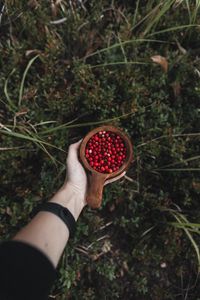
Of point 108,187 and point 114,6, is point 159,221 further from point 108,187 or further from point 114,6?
point 114,6

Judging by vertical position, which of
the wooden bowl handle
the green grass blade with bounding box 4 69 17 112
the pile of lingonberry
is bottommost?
the wooden bowl handle

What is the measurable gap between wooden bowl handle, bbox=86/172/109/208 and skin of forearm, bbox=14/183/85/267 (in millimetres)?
95

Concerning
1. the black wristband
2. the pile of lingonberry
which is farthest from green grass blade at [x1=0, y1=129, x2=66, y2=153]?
the black wristband

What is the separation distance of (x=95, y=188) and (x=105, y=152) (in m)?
0.22

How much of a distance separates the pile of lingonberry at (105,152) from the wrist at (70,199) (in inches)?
7.0

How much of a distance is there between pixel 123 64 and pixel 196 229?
121 centimetres

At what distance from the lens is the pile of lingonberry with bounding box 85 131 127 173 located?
2.12 metres

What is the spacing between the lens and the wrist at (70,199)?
6.48ft

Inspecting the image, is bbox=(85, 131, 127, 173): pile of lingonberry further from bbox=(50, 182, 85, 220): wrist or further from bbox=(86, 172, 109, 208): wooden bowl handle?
bbox=(50, 182, 85, 220): wrist

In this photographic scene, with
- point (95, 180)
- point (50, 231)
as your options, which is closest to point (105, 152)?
point (95, 180)

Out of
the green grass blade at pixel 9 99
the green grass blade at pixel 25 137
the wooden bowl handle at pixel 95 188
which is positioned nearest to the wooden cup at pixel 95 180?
the wooden bowl handle at pixel 95 188

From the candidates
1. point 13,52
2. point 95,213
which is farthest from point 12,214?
point 13,52

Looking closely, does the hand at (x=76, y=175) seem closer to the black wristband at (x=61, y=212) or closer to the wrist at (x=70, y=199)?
the wrist at (x=70, y=199)

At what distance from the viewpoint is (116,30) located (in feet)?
9.04
